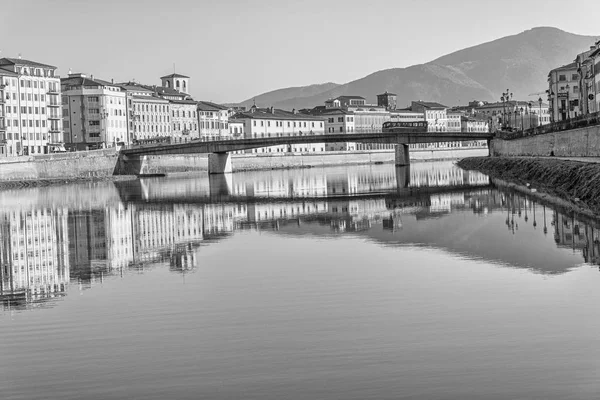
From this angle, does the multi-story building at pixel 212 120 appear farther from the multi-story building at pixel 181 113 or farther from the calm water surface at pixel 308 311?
the calm water surface at pixel 308 311

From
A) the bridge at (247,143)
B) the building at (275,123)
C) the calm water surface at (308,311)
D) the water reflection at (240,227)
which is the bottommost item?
the calm water surface at (308,311)

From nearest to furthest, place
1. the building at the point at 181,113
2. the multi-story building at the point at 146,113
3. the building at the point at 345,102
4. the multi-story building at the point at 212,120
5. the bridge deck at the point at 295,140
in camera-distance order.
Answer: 1. the bridge deck at the point at 295,140
2. the multi-story building at the point at 146,113
3. the building at the point at 181,113
4. the multi-story building at the point at 212,120
5. the building at the point at 345,102

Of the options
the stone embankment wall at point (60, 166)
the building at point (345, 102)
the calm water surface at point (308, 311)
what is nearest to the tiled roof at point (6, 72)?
the stone embankment wall at point (60, 166)

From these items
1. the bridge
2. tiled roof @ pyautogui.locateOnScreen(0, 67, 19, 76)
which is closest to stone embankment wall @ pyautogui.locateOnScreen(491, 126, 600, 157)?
the bridge

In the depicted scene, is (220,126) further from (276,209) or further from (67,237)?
(67,237)

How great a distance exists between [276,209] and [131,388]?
3729 centimetres

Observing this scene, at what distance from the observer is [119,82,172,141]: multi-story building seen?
139 m

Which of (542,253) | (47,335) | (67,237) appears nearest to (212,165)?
(67,237)

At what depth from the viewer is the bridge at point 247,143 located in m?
98.1

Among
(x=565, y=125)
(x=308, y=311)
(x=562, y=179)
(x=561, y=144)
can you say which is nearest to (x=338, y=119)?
(x=561, y=144)

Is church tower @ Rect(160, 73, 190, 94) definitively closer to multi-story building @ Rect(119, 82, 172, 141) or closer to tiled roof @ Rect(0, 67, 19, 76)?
multi-story building @ Rect(119, 82, 172, 141)

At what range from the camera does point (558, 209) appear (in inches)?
1452

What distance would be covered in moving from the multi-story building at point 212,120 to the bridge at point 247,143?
163ft

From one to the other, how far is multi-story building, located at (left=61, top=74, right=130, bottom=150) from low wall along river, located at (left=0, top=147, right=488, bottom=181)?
11.6 m
